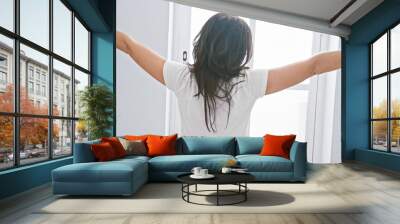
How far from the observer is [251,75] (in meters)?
8.43

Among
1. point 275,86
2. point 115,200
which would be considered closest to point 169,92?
point 275,86

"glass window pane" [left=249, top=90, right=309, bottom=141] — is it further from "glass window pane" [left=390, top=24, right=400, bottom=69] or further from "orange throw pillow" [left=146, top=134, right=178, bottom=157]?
"orange throw pillow" [left=146, top=134, right=178, bottom=157]

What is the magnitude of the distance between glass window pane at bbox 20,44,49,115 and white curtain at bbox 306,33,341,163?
598cm

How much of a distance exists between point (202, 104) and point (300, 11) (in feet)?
9.56

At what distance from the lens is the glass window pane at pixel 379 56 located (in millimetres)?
8258

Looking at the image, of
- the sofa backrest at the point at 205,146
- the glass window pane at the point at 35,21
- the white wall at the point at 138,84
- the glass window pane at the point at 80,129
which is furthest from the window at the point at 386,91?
the glass window pane at the point at 35,21

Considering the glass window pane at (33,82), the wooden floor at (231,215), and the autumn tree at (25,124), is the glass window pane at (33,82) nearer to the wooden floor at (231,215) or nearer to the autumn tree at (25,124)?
the autumn tree at (25,124)

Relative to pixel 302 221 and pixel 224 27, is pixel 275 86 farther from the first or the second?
pixel 302 221

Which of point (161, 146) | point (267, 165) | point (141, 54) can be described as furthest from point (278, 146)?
point (141, 54)

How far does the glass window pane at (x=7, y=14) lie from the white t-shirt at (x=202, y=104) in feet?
12.9

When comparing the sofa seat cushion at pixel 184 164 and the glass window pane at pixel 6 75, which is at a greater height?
the glass window pane at pixel 6 75

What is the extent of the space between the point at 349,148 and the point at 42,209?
736cm

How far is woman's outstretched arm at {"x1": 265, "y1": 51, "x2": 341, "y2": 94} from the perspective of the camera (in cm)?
888

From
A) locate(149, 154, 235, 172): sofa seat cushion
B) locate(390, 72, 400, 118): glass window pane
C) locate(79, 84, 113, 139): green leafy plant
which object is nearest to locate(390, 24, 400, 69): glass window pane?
locate(390, 72, 400, 118): glass window pane
